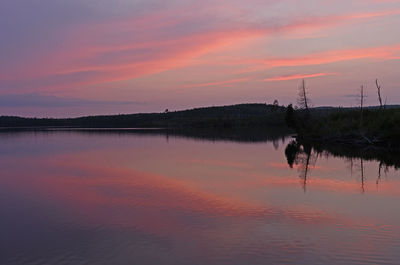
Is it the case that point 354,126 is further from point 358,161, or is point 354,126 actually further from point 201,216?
point 201,216

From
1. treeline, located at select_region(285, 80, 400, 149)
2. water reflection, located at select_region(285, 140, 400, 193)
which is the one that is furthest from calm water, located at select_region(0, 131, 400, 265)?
treeline, located at select_region(285, 80, 400, 149)

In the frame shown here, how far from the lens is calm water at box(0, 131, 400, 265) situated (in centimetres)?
857

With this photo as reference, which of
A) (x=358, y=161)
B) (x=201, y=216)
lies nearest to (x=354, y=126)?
(x=358, y=161)

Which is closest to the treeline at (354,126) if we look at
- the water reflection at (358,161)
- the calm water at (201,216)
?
the water reflection at (358,161)

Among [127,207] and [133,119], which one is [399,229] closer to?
[127,207]

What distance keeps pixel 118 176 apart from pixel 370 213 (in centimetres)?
1176

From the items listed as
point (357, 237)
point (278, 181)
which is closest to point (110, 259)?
point (357, 237)

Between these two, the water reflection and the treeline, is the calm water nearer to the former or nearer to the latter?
the water reflection

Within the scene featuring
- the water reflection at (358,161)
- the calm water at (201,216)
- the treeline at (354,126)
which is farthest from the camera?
the treeline at (354,126)

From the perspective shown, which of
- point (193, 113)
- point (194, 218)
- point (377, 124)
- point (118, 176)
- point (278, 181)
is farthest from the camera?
point (193, 113)

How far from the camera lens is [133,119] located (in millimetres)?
153125

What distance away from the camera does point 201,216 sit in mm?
11625

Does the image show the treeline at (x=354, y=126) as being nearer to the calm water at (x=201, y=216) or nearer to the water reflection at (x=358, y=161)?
the water reflection at (x=358, y=161)

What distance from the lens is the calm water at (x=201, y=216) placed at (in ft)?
28.1
